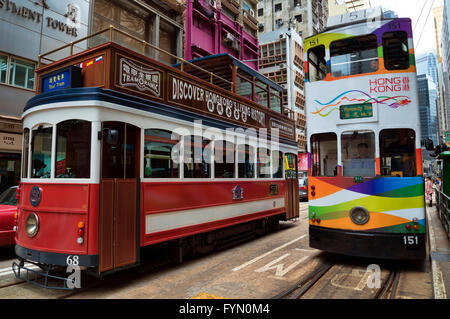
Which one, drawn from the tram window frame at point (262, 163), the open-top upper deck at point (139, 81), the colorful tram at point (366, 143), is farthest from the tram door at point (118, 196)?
the tram window frame at point (262, 163)

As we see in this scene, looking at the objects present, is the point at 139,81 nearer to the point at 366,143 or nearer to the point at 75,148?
the point at 75,148

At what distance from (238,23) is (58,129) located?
26426 millimetres

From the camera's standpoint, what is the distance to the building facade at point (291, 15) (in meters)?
44.4

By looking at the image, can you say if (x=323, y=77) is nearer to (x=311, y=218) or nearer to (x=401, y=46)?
(x=401, y=46)

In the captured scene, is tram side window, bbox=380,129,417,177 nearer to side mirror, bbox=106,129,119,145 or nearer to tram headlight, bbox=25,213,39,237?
side mirror, bbox=106,129,119,145

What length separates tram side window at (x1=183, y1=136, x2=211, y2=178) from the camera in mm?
6410

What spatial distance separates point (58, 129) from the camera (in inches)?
198

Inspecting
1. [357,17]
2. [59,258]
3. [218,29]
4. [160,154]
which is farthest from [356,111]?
[218,29]

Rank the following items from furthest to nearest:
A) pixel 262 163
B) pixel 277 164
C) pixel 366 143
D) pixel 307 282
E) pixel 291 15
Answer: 1. pixel 291 15
2. pixel 277 164
3. pixel 262 163
4. pixel 366 143
5. pixel 307 282

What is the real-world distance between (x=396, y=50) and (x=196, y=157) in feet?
15.2

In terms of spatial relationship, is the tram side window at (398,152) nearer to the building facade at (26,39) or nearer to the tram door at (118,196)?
the tram door at (118,196)

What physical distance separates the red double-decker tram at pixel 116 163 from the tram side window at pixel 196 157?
2 centimetres

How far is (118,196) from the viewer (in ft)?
16.1

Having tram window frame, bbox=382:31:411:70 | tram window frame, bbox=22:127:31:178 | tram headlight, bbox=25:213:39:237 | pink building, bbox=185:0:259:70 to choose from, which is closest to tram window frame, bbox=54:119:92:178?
tram headlight, bbox=25:213:39:237
